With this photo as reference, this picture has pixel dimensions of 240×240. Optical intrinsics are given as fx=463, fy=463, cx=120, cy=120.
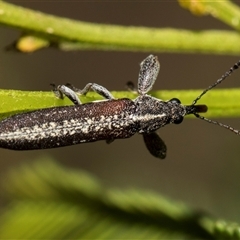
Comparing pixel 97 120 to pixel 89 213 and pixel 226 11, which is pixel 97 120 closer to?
pixel 89 213

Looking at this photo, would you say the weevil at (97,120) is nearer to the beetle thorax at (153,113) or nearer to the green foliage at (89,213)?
the beetle thorax at (153,113)

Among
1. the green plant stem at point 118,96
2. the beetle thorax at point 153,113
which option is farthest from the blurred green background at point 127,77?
the green plant stem at point 118,96

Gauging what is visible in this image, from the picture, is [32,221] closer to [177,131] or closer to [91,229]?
[91,229]

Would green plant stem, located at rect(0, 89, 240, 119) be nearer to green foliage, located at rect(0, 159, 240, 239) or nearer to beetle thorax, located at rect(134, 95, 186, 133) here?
green foliage, located at rect(0, 159, 240, 239)

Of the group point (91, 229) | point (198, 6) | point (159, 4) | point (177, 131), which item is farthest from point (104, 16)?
point (91, 229)

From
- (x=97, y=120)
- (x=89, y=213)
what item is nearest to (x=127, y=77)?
(x=97, y=120)

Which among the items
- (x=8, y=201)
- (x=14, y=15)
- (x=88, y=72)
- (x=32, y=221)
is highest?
(x=88, y=72)
